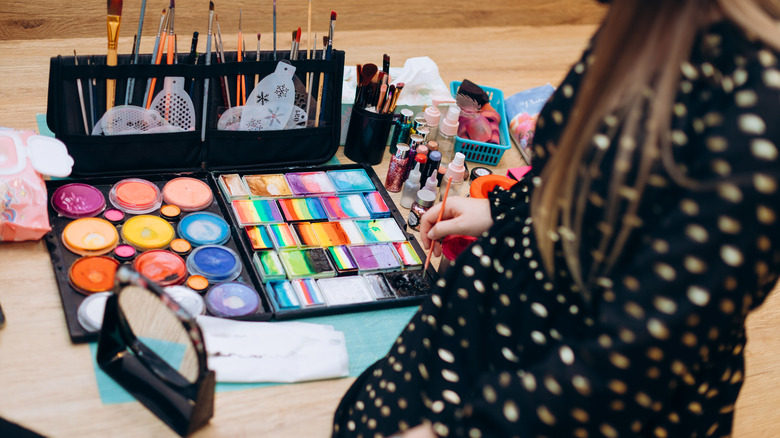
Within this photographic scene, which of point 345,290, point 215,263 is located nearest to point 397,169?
point 345,290

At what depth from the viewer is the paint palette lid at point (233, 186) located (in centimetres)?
139

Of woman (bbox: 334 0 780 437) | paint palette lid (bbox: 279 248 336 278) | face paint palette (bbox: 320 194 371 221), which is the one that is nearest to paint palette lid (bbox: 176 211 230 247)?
paint palette lid (bbox: 279 248 336 278)

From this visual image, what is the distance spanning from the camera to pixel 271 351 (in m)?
1.08

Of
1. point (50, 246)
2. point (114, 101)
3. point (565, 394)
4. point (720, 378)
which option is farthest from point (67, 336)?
point (720, 378)

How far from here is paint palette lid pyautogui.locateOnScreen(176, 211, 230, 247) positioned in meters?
1.26

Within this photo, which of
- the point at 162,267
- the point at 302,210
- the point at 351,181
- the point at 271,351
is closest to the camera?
the point at 271,351

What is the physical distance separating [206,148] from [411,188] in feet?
1.48

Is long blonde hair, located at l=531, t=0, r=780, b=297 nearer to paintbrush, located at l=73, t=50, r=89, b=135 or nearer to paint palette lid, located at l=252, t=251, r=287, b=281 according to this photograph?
paint palette lid, located at l=252, t=251, r=287, b=281

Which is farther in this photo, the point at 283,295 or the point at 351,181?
the point at 351,181

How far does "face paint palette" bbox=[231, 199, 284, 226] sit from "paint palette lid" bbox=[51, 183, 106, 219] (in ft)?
0.84

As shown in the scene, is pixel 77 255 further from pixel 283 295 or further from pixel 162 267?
pixel 283 295

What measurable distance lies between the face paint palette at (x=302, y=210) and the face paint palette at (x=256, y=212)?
0.06 ft

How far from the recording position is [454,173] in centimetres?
144

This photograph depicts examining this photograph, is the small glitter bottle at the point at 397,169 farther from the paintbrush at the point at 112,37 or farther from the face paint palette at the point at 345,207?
the paintbrush at the point at 112,37
